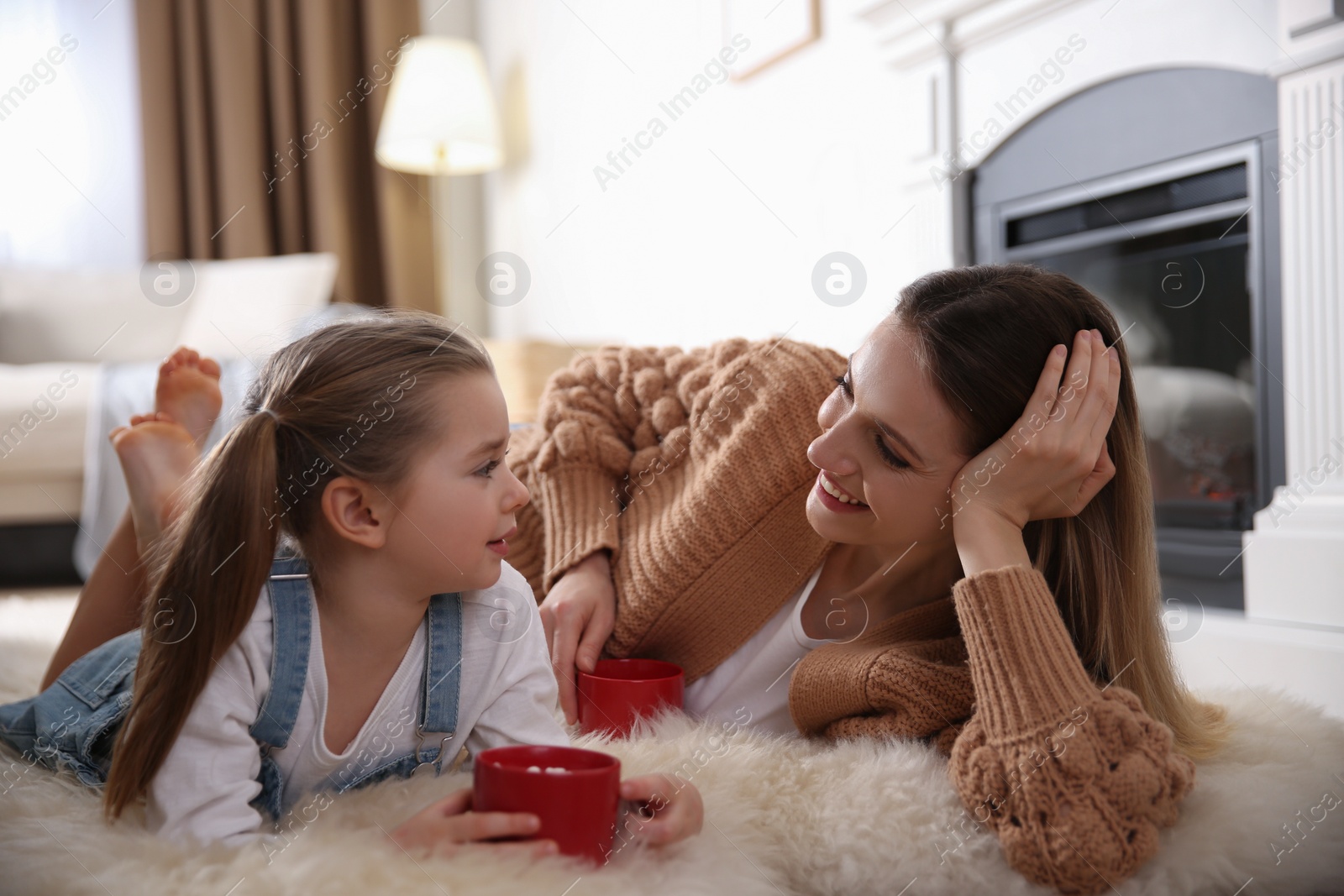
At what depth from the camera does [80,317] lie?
313cm

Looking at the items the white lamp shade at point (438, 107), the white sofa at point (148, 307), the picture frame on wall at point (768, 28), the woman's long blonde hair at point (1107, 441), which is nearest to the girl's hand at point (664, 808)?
the woman's long blonde hair at point (1107, 441)

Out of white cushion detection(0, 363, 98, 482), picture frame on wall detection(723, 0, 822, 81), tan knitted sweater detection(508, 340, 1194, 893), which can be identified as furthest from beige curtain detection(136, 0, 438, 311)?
tan knitted sweater detection(508, 340, 1194, 893)

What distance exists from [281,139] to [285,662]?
347cm

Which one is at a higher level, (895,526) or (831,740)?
(895,526)

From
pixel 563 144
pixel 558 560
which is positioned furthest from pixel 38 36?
pixel 558 560

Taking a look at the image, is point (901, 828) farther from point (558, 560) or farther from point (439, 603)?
point (558, 560)

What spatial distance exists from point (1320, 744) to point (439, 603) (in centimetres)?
83

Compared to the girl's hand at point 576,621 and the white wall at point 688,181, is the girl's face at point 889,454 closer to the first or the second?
the girl's hand at point 576,621

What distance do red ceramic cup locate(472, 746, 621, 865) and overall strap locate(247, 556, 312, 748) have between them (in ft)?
0.66

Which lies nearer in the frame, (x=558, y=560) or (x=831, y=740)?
(x=831, y=740)

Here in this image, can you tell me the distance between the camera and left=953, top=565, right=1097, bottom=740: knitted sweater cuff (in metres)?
0.78

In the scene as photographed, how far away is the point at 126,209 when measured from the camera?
3.66 metres

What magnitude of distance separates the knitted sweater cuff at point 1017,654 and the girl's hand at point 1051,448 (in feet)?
0.22

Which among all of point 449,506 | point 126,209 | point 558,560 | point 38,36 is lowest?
point 558,560
